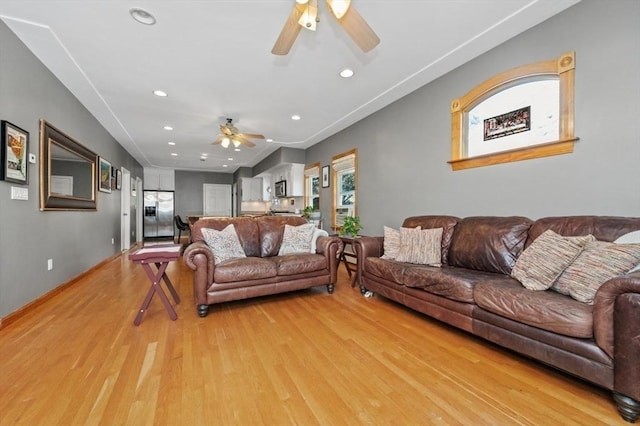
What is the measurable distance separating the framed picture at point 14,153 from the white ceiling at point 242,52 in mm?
580

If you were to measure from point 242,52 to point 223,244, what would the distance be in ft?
6.79

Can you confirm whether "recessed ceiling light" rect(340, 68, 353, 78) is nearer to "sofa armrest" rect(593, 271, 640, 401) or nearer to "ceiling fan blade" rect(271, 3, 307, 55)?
"ceiling fan blade" rect(271, 3, 307, 55)

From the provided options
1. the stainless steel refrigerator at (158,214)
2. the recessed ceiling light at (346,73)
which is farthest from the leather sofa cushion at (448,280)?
the stainless steel refrigerator at (158,214)

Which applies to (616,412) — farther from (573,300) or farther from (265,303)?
(265,303)

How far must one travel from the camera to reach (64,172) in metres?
3.49

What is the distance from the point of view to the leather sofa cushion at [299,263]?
10.0ft

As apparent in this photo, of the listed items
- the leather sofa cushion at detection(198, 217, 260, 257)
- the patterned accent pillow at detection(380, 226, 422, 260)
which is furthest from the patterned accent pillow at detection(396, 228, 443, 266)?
the leather sofa cushion at detection(198, 217, 260, 257)

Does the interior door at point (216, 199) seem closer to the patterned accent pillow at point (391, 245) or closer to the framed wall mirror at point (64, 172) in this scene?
the framed wall mirror at point (64, 172)

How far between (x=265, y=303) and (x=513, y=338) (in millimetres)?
2272

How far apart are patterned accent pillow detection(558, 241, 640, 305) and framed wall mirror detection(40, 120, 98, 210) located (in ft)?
15.8

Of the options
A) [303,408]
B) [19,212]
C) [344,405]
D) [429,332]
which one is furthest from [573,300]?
[19,212]

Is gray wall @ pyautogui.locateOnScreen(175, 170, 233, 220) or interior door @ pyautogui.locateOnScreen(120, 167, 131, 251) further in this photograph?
gray wall @ pyautogui.locateOnScreen(175, 170, 233, 220)

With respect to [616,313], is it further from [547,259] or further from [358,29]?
[358,29]

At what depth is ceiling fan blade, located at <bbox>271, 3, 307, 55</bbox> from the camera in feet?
5.91
